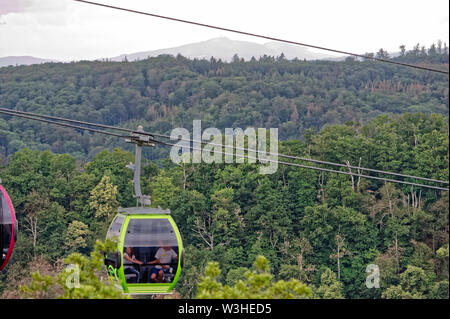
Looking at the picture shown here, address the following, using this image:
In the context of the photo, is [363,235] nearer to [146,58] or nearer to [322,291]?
[322,291]

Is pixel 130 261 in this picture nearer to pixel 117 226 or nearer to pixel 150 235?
pixel 150 235

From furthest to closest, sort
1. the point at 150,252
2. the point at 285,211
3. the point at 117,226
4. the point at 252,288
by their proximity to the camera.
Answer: the point at 285,211 → the point at 150,252 → the point at 117,226 → the point at 252,288

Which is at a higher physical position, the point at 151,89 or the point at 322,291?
the point at 151,89

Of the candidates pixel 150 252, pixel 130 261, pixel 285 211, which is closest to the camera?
pixel 130 261

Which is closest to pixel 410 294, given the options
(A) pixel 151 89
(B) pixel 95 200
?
(B) pixel 95 200

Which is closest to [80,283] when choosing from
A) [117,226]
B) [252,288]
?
[252,288]

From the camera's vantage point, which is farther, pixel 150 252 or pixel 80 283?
pixel 150 252

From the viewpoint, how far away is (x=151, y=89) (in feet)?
533

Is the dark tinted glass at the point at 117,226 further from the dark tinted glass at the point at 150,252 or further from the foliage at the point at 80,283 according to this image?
the foliage at the point at 80,283

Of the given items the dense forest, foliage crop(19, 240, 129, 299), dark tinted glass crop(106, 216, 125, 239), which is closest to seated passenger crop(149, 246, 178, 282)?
dark tinted glass crop(106, 216, 125, 239)

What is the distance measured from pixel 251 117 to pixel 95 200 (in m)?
62.5

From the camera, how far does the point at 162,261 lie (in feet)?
79.9

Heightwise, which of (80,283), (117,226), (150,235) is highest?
(80,283)

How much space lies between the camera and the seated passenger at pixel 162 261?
2428 cm
